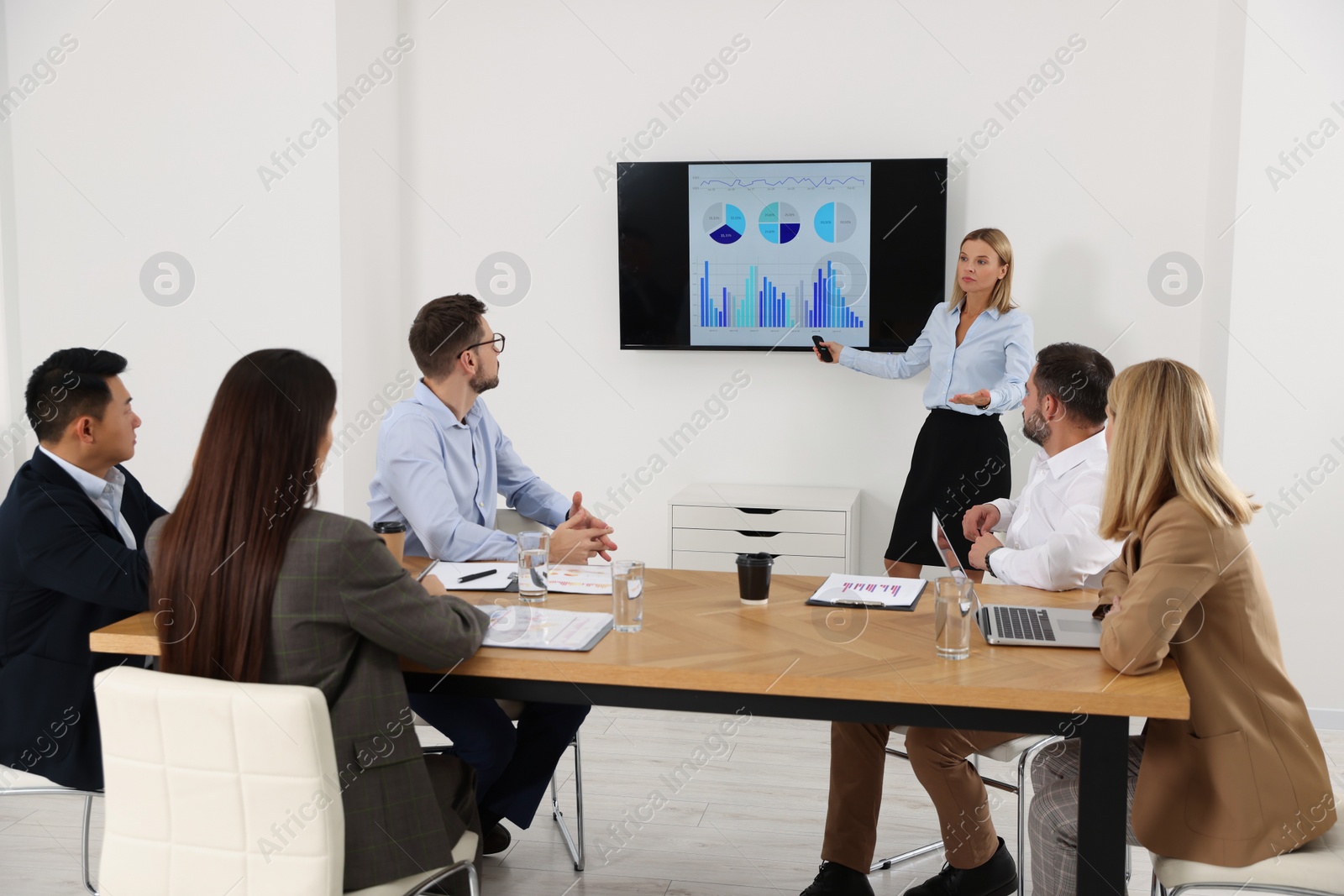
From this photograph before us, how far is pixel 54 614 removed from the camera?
2.27 meters

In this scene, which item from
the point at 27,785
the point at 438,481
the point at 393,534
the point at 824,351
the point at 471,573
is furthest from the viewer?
the point at 824,351

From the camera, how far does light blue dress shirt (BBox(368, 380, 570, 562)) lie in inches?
109

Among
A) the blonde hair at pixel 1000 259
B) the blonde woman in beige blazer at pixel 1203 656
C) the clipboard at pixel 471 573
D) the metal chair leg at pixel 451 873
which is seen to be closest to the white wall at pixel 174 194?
the clipboard at pixel 471 573

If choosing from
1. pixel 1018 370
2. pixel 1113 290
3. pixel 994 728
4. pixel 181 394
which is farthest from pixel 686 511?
pixel 994 728

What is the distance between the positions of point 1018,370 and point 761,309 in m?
1.10

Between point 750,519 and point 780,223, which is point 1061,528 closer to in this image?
point 750,519

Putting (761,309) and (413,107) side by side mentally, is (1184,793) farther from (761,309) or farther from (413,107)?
(413,107)

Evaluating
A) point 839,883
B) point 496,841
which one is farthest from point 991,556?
point 496,841

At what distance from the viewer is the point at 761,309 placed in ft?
14.9

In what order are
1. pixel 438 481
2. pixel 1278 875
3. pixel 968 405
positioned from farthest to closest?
1. pixel 968 405
2. pixel 438 481
3. pixel 1278 875

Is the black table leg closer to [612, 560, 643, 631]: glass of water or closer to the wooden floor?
[612, 560, 643, 631]: glass of water

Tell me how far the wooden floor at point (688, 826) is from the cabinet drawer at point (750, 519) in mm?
812

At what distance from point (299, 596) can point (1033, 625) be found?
1353mm

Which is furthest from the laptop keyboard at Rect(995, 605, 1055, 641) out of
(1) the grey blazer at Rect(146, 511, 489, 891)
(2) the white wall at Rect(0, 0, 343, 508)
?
(2) the white wall at Rect(0, 0, 343, 508)
